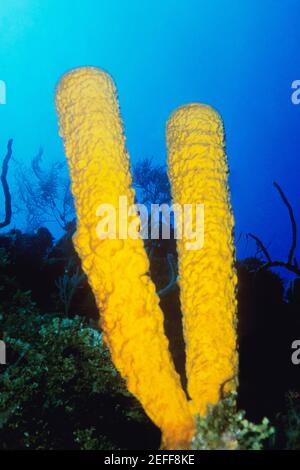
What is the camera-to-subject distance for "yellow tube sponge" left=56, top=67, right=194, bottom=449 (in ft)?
6.23

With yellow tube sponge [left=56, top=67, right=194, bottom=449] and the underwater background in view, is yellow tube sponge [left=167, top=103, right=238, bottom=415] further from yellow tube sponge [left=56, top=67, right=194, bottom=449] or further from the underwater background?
the underwater background

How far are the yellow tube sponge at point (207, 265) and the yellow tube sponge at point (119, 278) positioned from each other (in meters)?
0.20

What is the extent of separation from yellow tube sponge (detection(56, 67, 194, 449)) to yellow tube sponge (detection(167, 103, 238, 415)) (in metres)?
0.20

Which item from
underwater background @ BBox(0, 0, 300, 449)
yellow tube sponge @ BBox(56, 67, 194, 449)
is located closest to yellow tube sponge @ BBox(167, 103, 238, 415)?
yellow tube sponge @ BBox(56, 67, 194, 449)

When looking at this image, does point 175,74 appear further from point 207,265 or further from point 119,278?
point 119,278

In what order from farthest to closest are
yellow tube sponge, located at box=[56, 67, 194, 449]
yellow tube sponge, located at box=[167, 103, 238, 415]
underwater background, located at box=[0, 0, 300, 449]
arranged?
underwater background, located at box=[0, 0, 300, 449], yellow tube sponge, located at box=[167, 103, 238, 415], yellow tube sponge, located at box=[56, 67, 194, 449]

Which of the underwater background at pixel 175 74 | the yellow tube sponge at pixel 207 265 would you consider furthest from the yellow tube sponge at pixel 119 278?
the underwater background at pixel 175 74

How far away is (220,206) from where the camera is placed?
2131mm

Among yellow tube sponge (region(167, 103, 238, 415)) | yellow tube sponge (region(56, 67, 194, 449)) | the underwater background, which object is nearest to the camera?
yellow tube sponge (region(56, 67, 194, 449))

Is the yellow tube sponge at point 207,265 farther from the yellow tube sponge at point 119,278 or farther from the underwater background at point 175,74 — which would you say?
the underwater background at point 175,74

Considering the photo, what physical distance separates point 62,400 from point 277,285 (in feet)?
15.1

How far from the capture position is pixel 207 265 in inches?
81.9

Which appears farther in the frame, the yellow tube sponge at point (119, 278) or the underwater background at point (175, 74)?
the underwater background at point (175, 74)

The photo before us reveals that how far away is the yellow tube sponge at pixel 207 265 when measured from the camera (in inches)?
80.4
